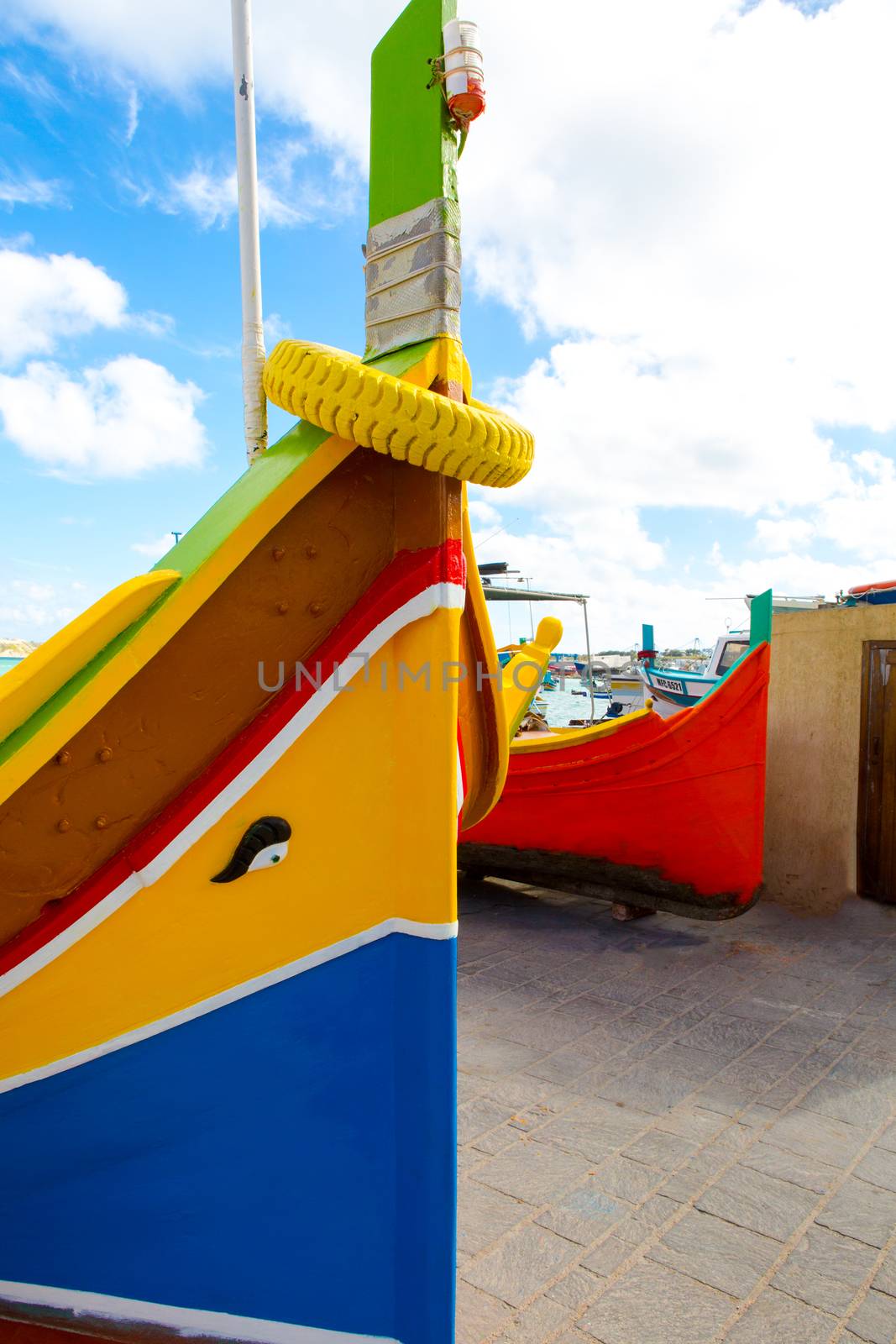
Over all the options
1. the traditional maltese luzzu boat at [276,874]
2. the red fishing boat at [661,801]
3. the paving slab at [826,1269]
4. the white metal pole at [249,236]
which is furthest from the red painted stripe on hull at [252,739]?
the red fishing boat at [661,801]

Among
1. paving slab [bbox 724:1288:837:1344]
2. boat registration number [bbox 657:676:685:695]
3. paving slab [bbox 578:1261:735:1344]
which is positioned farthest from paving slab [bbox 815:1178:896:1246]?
boat registration number [bbox 657:676:685:695]

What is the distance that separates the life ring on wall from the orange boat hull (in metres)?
4.07

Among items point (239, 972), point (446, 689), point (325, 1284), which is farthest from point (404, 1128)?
point (446, 689)

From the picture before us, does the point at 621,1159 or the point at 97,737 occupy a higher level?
the point at 97,737

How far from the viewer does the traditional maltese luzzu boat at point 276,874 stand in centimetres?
142

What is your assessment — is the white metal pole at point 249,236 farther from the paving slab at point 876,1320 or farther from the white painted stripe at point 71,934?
the paving slab at point 876,1320

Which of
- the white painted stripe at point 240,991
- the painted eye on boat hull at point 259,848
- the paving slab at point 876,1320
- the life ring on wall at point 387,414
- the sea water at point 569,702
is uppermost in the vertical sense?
the life ring on wall at point 387,414

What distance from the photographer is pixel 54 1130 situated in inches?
57.5

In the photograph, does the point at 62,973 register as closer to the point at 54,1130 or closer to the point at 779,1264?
the point at 54,1130

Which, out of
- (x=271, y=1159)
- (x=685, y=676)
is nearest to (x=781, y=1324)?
(x=271, y=1159)

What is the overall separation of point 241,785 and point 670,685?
12.5 m

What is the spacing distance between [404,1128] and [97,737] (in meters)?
1.01

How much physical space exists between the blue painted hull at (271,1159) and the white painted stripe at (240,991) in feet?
0.05

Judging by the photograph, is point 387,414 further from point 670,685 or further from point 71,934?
point 670,685
